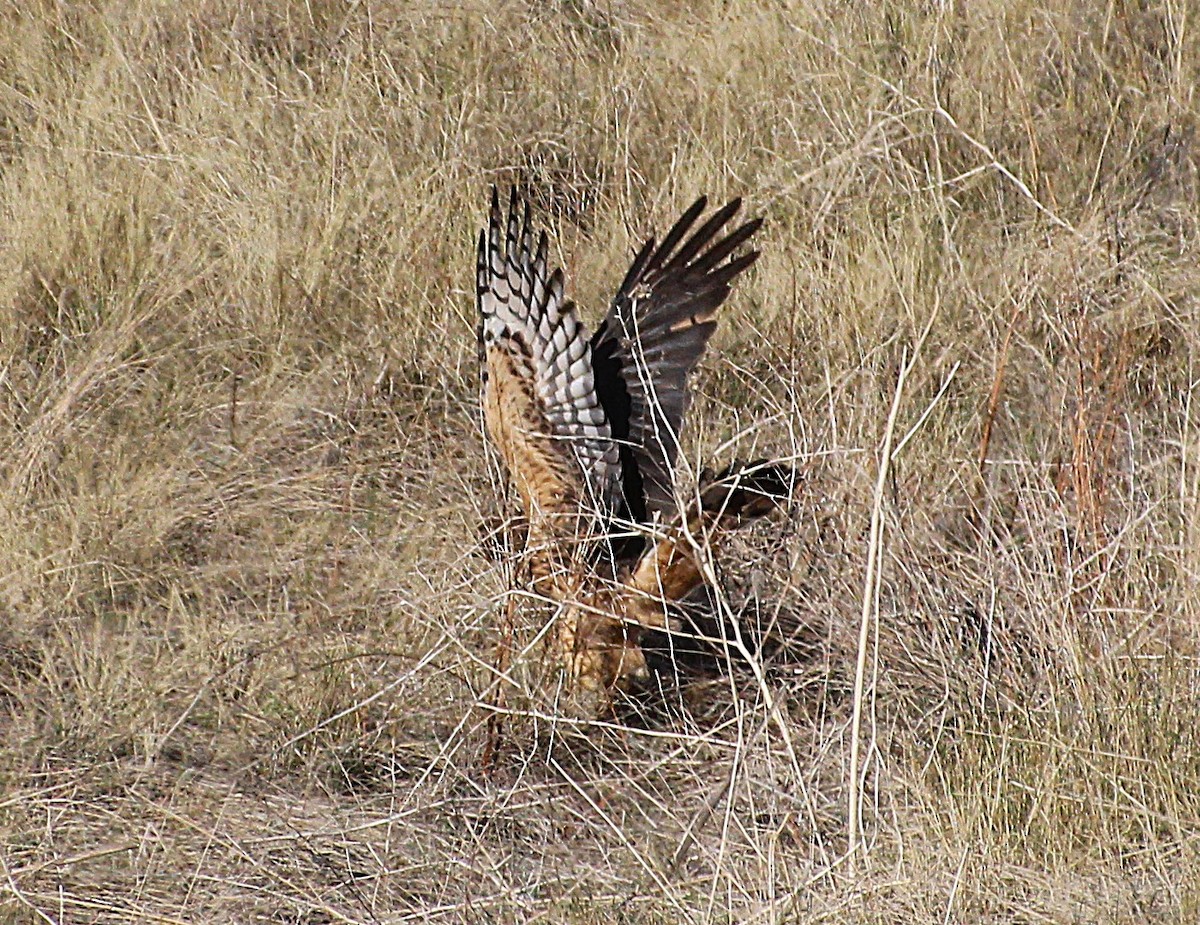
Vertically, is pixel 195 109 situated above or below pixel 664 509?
above

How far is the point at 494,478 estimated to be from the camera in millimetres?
3887

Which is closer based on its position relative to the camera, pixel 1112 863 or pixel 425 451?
pixel 1112 863

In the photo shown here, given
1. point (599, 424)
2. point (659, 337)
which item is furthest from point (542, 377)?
point (659, 337)

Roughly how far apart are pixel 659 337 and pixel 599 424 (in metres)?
0.47

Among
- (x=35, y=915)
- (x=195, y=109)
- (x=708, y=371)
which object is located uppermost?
(x=195, y=109)

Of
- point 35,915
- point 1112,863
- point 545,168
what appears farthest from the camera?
point 545,168

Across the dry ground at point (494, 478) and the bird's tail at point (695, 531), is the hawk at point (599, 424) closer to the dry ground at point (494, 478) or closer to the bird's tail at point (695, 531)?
the bird's tail at point (695, 531)

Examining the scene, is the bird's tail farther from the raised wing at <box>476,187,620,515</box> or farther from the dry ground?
the raised wing at <box>476,187,620,515</box>

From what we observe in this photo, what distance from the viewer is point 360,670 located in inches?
139

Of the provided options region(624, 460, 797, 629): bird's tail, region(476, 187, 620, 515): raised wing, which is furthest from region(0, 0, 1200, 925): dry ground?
region(476, 187, 620, 515): raised wing

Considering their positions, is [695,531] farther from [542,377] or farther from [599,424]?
[542,377]

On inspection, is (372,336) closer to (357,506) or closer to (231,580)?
(357,506)

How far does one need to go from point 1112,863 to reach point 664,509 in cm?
163

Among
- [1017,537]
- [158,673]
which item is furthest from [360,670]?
[1017,537]
